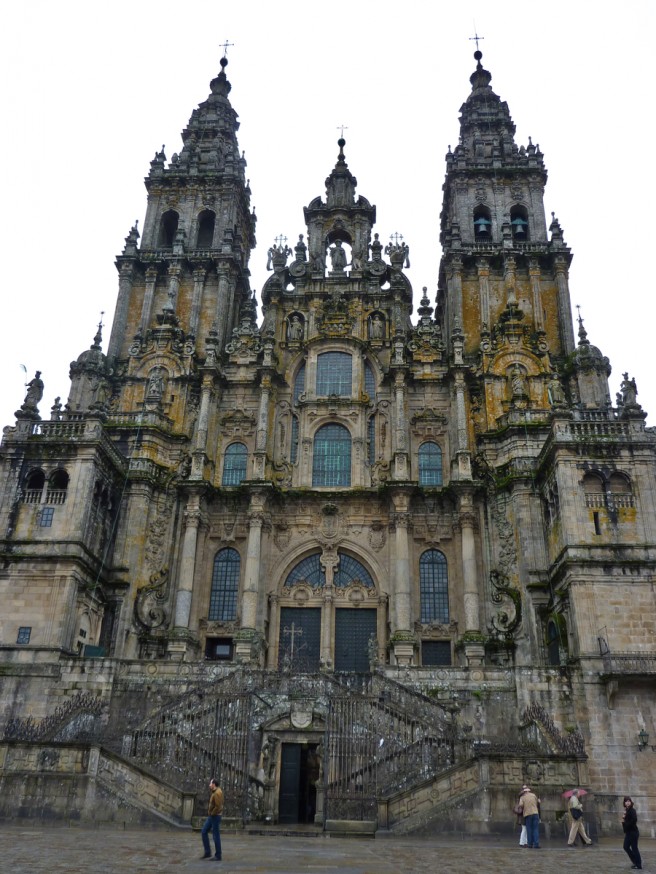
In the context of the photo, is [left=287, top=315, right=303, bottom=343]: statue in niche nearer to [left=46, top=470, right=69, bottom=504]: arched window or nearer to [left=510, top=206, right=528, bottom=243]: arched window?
[left=510, top=206, right=528, bottom=243]: arched window

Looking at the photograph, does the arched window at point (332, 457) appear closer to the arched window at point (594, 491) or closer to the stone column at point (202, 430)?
the stone column at point (202, 430)

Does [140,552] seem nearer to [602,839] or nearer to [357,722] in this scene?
[357,722]

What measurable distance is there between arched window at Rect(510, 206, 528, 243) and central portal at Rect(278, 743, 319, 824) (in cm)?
2751

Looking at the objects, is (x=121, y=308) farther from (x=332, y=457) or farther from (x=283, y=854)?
(x=283, y=854)

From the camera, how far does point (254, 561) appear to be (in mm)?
29984

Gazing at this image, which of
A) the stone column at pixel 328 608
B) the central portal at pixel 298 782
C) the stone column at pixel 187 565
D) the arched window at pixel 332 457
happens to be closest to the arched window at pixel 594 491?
the arched window at pixel 332 457

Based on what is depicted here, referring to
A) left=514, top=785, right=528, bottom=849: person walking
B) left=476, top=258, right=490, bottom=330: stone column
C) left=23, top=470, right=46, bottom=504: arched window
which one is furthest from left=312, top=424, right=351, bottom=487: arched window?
left=514, top=785, right=528, bottom=849: person walking

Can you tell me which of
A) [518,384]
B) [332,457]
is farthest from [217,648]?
[518,384]

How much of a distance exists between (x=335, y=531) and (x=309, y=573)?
2085 millimetres

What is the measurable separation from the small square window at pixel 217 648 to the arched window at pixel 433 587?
790cm

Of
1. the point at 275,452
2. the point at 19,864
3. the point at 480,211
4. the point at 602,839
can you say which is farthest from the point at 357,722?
the point at 480,211

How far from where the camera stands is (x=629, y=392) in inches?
1089

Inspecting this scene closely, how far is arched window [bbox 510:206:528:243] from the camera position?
128 feet

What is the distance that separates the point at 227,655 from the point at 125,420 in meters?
11.4
